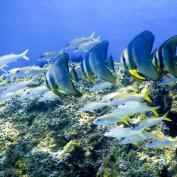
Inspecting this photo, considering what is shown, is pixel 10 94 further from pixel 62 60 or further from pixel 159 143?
pixel 62 60

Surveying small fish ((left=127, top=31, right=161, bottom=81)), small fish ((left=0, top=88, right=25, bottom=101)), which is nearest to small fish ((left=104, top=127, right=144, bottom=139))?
small fish ((left=127, top=31, right=161, bottom=81))

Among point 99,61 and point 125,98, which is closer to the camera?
point 99,61

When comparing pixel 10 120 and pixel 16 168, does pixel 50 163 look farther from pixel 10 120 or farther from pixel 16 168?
pixel 10 120

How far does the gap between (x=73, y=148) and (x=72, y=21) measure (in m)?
98.0

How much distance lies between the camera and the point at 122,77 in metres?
7.94

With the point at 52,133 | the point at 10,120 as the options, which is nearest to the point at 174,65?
the point at 52,133

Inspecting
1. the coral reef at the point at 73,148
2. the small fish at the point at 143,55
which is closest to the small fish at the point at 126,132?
the coral reef at the point at 73,148

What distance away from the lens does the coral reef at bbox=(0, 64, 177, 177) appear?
4777 millimetres

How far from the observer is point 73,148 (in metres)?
5.32

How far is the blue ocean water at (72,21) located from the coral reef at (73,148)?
58370mm

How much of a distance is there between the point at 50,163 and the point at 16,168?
0.67 meters

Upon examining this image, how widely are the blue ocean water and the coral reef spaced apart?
58.4m

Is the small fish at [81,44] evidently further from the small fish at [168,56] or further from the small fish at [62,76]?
the small fish at [168,56]

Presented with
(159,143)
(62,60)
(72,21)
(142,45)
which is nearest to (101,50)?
(62,60)
